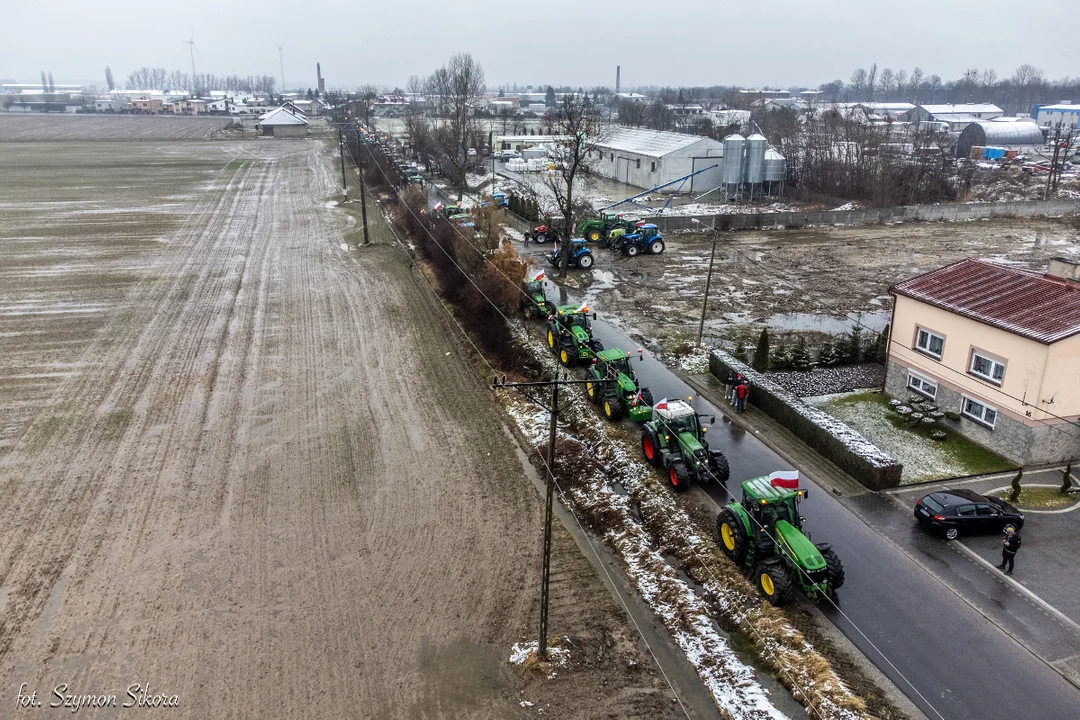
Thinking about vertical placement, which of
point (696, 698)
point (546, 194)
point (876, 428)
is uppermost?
point (546, 194)

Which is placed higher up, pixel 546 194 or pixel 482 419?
pixel 546 194

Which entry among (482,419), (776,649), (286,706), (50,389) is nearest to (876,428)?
(776,649)

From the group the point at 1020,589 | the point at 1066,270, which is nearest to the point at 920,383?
the point at 1066,270

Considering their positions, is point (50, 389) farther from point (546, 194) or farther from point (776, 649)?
point (546, 194)

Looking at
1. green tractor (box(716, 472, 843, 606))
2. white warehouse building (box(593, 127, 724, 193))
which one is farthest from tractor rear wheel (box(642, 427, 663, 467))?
white warehouse building (box(593, 127, 724, 193))

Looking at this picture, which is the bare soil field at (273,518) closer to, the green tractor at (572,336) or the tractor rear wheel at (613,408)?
the tractor rear wheel at (613,408)
